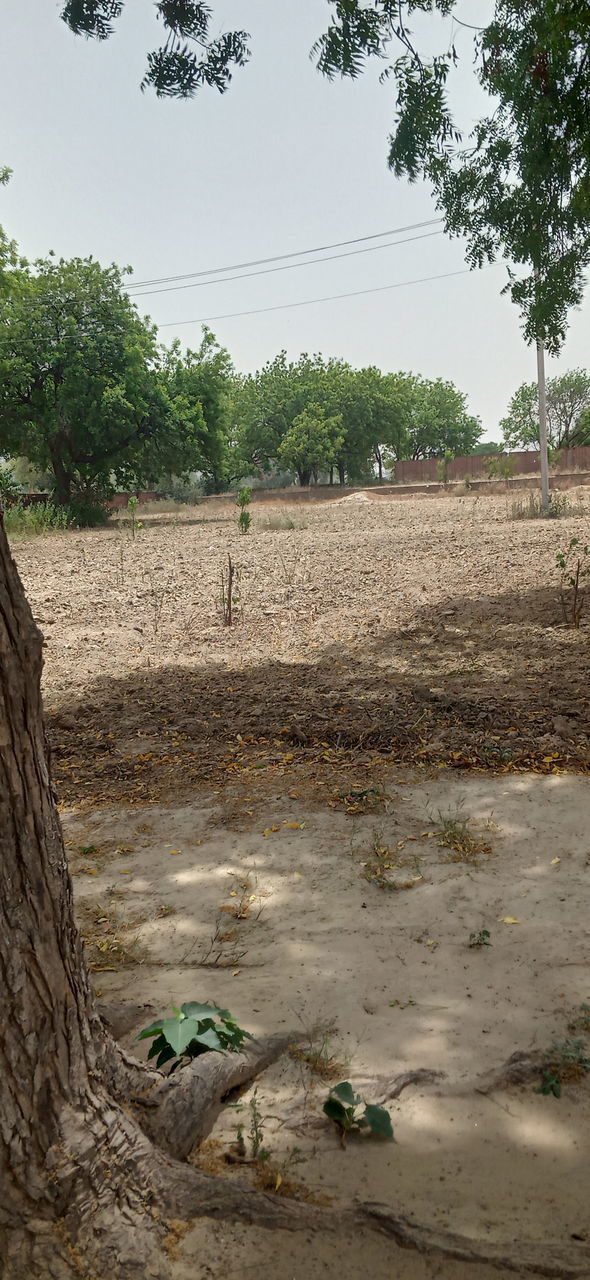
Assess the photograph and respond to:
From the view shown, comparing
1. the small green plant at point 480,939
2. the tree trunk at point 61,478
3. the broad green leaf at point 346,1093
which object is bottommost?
the small green plant at point 480,939

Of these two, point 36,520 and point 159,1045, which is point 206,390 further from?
point 159,1045

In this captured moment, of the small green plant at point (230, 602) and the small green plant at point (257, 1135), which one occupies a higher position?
the small green plant at point (230, 602)

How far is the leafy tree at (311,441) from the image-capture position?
48.3 metres

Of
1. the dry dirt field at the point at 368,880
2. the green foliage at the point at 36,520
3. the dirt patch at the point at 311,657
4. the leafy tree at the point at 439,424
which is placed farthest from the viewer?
the leafy tree at the point at 439,424

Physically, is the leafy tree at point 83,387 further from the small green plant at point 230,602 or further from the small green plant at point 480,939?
the small green plant at point 480,939

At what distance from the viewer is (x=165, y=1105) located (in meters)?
1.97

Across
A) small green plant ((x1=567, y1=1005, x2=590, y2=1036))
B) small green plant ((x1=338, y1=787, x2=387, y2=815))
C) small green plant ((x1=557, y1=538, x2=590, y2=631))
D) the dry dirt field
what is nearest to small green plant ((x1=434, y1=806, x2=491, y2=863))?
the dry dirt field

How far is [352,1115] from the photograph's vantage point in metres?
2.10

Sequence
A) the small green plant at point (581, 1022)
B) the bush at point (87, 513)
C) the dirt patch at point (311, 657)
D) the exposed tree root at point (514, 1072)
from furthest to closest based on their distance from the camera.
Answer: the bush at point (87, 513)
the dirt patch at point (311, 657)
the small green plant at point (581, 1022)
the exposed tree root at point (514, 1072)

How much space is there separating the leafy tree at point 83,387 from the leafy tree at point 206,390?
1.81 ft

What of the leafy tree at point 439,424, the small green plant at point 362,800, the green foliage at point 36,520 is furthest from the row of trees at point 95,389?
the leafy tree at point 439,424

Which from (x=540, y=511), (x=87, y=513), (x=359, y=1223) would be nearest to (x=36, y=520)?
(x=87, y=513)

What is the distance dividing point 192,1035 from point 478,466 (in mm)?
47729

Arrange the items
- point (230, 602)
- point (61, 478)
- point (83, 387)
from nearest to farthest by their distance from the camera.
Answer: point (230, 602)
point (83, 387)
point (61, 478)
